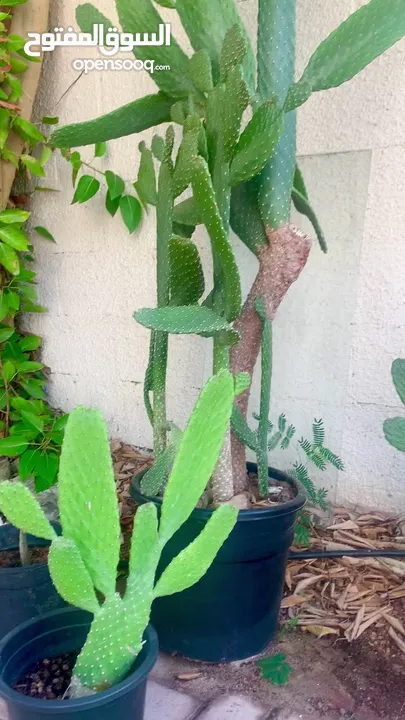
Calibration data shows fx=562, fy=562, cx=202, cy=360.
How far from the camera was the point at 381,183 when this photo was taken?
1290 millimetres

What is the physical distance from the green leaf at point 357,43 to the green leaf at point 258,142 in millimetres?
87

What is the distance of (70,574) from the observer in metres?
0.65

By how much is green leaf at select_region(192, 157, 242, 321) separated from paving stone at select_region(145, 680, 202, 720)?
0.65m

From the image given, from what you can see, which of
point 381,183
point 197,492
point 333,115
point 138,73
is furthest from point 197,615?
point 138,73

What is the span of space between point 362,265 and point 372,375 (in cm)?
26

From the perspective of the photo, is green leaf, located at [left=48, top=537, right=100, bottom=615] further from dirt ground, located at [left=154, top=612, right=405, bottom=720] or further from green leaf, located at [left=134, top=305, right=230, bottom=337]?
dirt ground, located at [left=154, top=612, right=405, bottom=720]

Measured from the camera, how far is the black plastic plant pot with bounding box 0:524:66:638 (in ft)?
3.39

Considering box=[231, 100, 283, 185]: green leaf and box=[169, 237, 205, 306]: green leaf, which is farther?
box=[169, 237, 205, 306]: green leaf

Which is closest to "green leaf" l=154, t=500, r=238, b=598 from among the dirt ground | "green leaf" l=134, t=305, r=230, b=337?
"green leaf" l=134, t=305, r=230, b=337

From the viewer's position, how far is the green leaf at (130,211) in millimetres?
1637

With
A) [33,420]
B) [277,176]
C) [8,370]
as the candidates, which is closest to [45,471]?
[33,420]

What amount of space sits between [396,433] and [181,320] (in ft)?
1.60

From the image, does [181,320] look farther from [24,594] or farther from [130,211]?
[130,211]

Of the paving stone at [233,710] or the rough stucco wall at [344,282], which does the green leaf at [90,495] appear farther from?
the rough stucco wall at [344,282]
